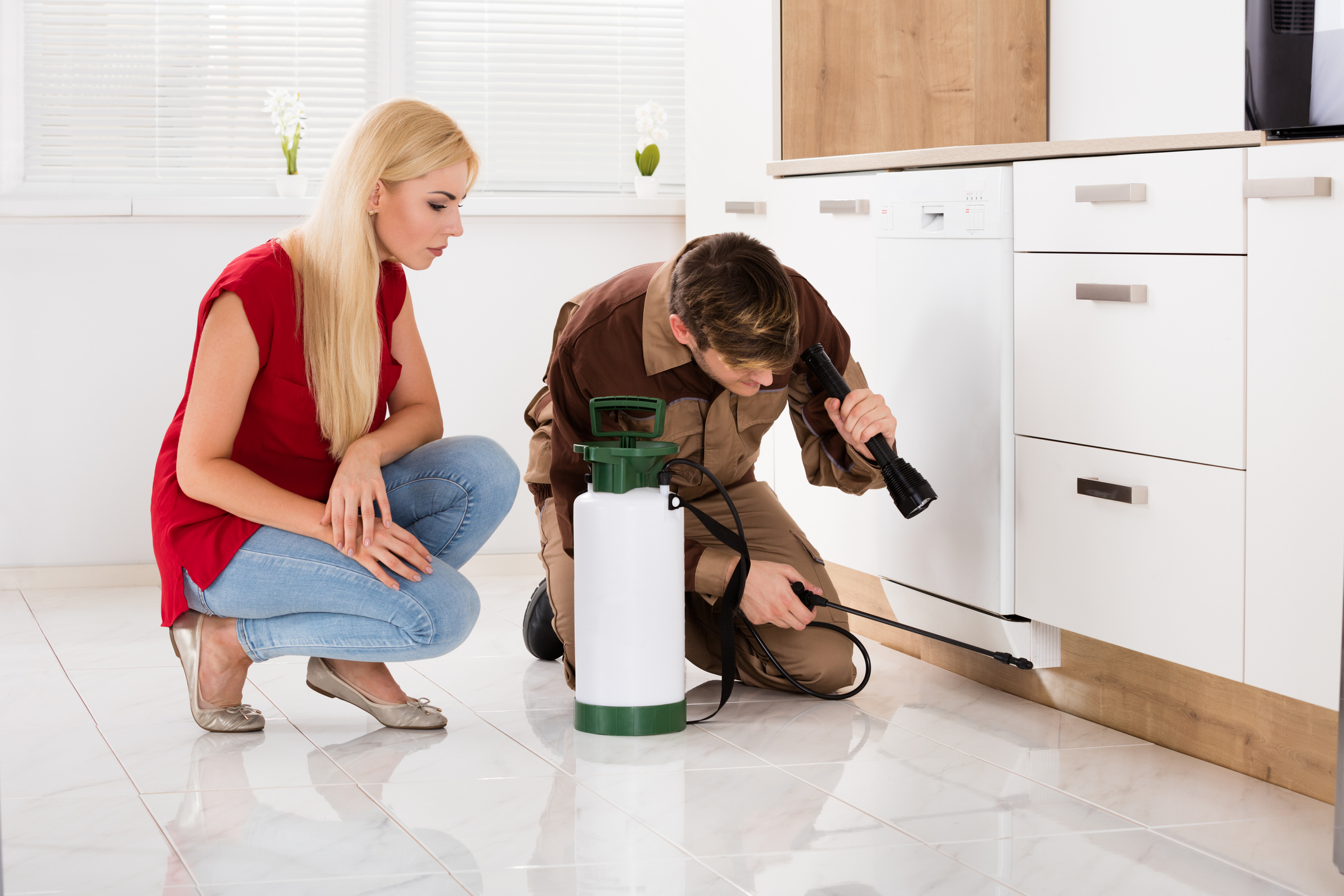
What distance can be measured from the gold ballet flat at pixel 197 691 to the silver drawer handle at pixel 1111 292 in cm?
137

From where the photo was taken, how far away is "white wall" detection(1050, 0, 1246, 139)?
251 centimetres

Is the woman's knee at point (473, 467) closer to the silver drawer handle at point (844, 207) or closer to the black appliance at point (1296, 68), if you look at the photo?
the silver drawer handle at point (844, 207)

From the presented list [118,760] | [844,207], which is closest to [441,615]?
[118,760]

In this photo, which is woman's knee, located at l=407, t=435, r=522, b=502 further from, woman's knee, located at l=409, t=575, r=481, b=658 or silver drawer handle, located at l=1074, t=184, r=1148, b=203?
silver drawer handle, located at l=1074, t=184, r=1148, b=203

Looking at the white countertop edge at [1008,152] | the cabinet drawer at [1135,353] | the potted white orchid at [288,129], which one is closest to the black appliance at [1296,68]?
the white countertop edge at [1008,152]

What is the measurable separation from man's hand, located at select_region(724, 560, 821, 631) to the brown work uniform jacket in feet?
0.17

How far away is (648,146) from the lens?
136 inches

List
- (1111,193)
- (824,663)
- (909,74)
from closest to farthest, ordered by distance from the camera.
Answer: (1111,193) < (824,663) < (909,74)

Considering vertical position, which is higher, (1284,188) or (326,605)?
(1284,188)

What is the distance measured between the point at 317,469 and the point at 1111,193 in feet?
4.04

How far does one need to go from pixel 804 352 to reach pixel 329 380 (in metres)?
0.72

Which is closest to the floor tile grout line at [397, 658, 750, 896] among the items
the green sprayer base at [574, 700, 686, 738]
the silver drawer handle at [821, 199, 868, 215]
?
the green sprayer base at [574, 700, 686, 738]

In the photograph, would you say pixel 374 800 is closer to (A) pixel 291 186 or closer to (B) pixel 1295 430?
(B) pixel 1295 430

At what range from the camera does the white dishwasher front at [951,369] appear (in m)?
2.16
